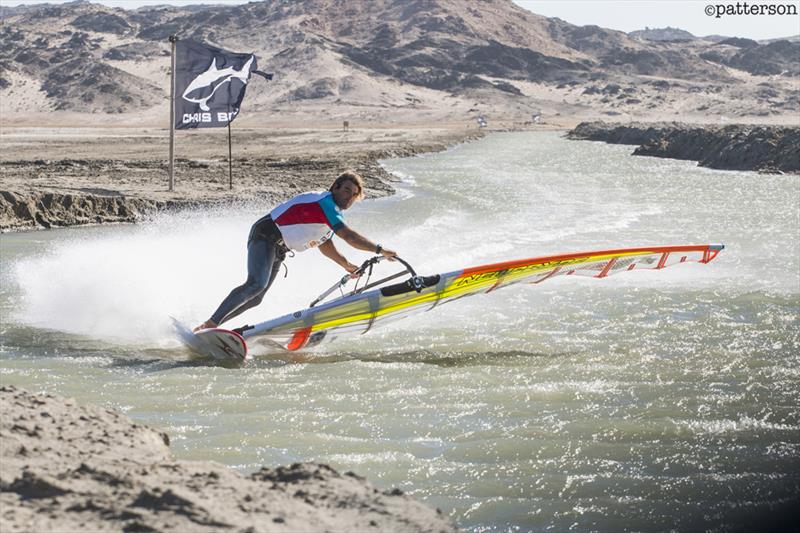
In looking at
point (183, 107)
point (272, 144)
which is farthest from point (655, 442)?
point (272, 144)

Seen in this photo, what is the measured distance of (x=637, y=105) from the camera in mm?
126375

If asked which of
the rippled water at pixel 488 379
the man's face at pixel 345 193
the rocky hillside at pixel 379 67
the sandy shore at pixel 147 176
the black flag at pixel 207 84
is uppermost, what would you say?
the rocky hillside at pixel 379 67

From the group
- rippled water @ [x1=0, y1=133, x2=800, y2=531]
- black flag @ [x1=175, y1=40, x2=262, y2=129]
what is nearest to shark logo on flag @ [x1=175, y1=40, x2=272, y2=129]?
black flag @ [x1=175, y1=40, x2=262, y2=129]

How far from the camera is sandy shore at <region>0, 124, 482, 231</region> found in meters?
19.3

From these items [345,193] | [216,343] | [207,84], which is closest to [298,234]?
[345,193]

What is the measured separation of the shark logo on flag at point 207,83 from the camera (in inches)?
813

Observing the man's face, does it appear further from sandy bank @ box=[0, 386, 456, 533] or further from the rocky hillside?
the rocky hillside

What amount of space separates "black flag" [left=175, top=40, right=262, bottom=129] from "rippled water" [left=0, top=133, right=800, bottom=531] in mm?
5651

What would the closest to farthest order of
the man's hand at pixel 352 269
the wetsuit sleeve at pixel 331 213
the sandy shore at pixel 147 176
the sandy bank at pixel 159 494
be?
the sandy bank at pixel 159 494
the wetsuit sleeve at pixel 331 213
the man's hand at pixel 352 269
the sandy shore at pixel 147 176

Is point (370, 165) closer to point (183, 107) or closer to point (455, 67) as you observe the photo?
point (183, 107)

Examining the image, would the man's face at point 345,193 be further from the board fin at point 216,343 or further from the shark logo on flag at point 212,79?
the shark logo on flag at point 212,79

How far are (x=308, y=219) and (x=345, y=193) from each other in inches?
15.9

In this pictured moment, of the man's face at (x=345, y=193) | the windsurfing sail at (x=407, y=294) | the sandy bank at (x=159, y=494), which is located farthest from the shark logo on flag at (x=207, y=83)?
the sandy bank at (x=159, y=494)

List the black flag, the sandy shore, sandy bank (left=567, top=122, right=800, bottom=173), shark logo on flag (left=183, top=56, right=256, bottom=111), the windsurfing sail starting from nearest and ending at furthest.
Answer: the windsurfing sail → the sandy shore → the black flag → shark logo on flag (left=183, top=56, right=256, bottom=111) → sandy bank (left=567, top=122, right=800, bottom=173)
